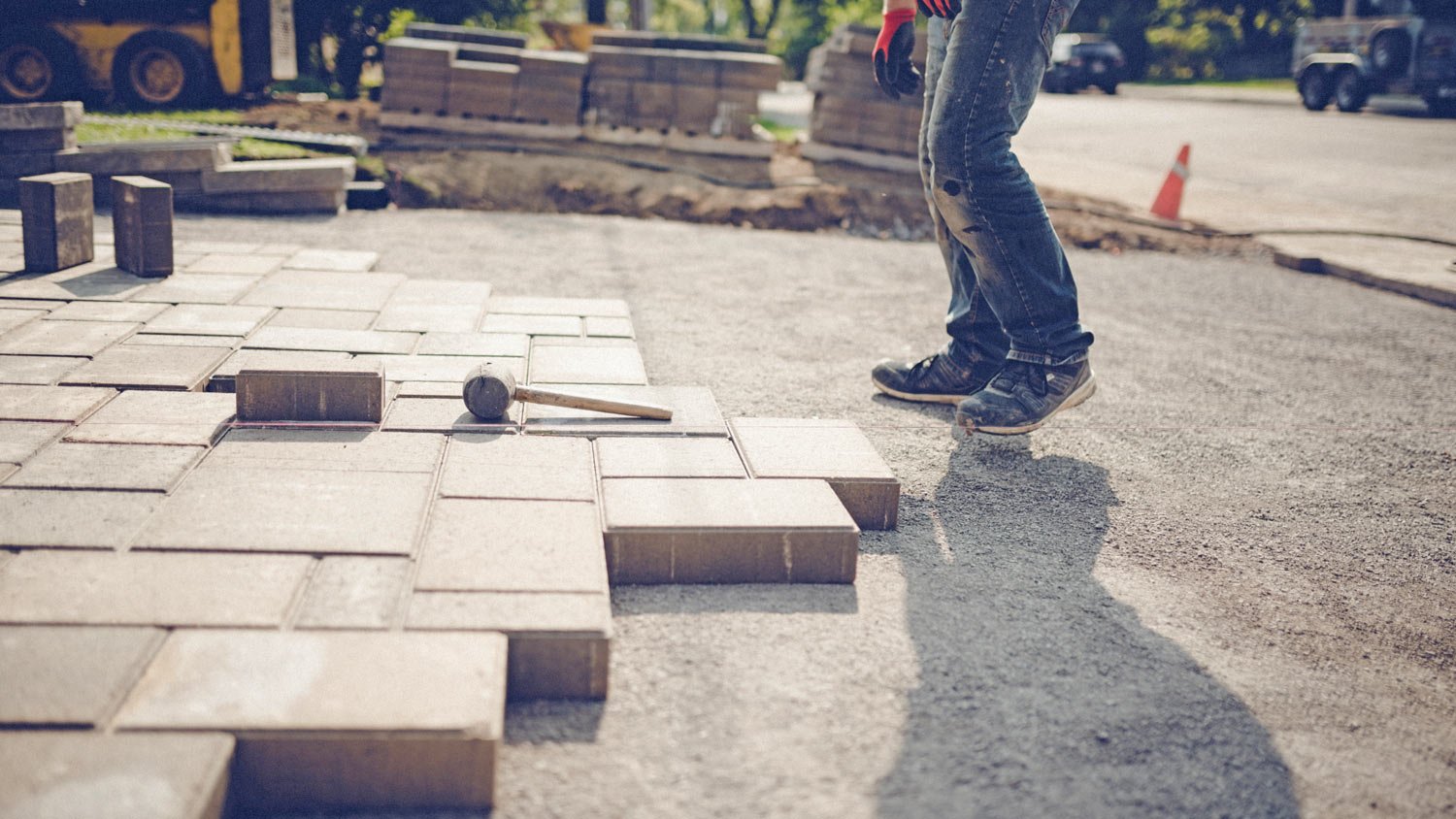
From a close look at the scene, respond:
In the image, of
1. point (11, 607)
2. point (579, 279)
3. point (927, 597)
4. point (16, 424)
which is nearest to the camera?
point (11, 607)

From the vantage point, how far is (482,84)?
8875mm

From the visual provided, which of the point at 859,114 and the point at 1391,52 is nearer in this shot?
the point at 859,114

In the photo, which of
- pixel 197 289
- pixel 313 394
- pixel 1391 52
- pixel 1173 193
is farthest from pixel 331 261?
pixel 1391 52

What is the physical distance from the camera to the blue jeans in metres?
2.93

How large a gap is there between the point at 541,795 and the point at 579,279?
149 inches

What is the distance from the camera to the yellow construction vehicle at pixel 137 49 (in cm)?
959

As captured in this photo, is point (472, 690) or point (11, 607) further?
point (11, 607)

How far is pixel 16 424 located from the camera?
2523 mm

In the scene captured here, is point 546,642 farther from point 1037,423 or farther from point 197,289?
point 197,289

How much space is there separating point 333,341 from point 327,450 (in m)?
1.00

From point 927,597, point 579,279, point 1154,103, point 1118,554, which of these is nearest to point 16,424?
point 927,597

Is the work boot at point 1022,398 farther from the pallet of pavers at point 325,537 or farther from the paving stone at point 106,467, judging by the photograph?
the paving stone at point 106,467

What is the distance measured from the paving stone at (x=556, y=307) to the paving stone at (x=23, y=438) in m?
1.66

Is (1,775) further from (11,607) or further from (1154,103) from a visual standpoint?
(1154,103)
